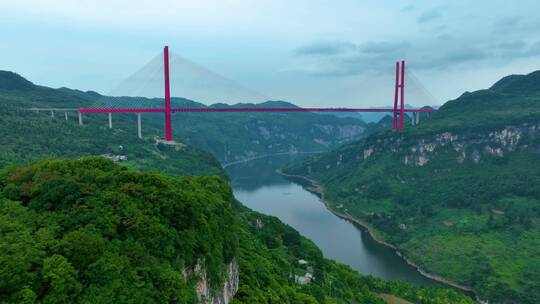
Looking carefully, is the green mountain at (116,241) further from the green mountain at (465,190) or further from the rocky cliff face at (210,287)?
the green mountain at (465,190)

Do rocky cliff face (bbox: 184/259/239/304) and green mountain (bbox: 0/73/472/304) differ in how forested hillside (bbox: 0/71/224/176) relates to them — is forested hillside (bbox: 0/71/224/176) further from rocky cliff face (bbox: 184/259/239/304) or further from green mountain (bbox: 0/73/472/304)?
rocky cliff face (bbox: 184/259/239/304)

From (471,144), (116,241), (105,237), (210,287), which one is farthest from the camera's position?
(471,144)

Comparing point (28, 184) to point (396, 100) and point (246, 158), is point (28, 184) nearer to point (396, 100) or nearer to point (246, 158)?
point (396, 100)

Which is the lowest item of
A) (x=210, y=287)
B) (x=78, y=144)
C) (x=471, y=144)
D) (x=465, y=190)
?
(x=465, y=190)

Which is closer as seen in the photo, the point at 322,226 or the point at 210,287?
the point at 210,287

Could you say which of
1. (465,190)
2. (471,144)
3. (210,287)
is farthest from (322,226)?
(210,287)

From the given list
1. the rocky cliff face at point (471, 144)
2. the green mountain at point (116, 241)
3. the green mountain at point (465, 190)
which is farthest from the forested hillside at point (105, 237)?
the rocky cliff face at point (471, 144)

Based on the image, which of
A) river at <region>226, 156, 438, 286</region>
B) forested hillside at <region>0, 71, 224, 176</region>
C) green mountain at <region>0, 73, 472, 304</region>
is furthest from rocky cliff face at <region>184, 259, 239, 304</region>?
forested hillside at <region>0, 71, 224, 176</region>

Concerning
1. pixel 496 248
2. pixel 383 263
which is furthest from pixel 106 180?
pixel 496 248

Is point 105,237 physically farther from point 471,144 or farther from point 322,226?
point 471,144
